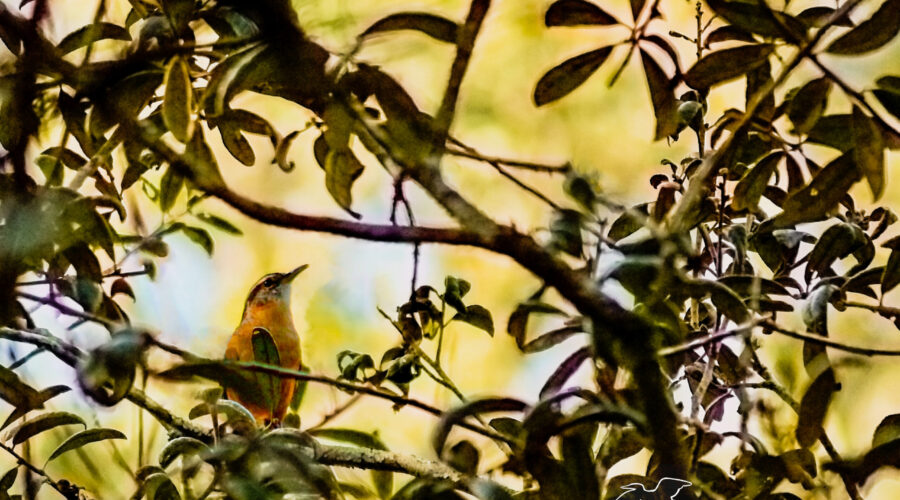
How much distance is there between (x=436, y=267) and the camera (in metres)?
1.31

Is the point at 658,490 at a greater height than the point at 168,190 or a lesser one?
lesser

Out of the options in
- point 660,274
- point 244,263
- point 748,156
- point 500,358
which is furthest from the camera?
point 244,263

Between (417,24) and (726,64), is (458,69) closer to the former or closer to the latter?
(417,24)

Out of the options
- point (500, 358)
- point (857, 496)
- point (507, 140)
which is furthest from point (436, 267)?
point (857, 496)

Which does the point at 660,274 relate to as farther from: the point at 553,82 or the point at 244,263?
the point at 244,263

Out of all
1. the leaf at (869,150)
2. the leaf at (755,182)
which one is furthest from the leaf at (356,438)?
the leaf at (869,150)

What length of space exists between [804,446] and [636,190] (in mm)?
419

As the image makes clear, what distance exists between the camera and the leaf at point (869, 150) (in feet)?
2.23

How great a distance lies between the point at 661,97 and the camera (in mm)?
848

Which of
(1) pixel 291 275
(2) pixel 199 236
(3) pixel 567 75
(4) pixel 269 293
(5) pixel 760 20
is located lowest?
(5) pixel 760 20

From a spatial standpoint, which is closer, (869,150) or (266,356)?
(869,150)

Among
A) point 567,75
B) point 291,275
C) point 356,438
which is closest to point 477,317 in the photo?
point 356,438

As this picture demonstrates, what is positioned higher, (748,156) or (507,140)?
(507,140)

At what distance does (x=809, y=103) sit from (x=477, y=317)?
40 cm
